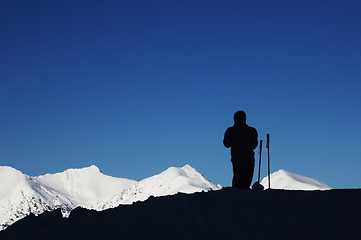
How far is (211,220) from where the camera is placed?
10.9 meters

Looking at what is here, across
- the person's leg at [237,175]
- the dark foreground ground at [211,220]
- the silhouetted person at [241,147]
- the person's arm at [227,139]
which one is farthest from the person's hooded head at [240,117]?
the dark foreground ground at [211,220]

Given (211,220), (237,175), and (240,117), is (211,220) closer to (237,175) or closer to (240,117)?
(237,175)

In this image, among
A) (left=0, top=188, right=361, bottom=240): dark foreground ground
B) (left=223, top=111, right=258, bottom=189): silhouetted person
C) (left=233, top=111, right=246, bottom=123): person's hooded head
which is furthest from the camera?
(left=233, top=111, right=246, bottom=123): person's hooded head

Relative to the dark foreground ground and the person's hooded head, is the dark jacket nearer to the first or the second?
the person's hooded head

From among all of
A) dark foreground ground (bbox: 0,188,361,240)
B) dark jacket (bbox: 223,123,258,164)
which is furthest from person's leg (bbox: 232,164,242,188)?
dark foreground ground (bbox: 0,188,361,240)

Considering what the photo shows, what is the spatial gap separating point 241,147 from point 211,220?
3.38 metres

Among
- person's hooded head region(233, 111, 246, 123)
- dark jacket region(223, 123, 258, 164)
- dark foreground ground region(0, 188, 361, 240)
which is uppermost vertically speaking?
person's hooded head region(233, 111, 246, 123)

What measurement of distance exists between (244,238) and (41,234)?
13.1 ft

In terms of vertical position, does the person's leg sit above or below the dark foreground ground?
above

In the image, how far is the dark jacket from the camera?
1383 centimetres

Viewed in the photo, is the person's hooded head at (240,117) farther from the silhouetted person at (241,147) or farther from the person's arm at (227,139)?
the person's arm at (227,139)

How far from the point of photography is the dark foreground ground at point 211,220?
10.3 metres

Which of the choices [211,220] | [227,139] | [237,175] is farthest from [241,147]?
[211,220]

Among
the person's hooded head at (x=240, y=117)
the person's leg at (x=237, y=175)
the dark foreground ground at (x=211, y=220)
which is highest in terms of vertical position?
the person's hooded head at (x=240, y=117)
